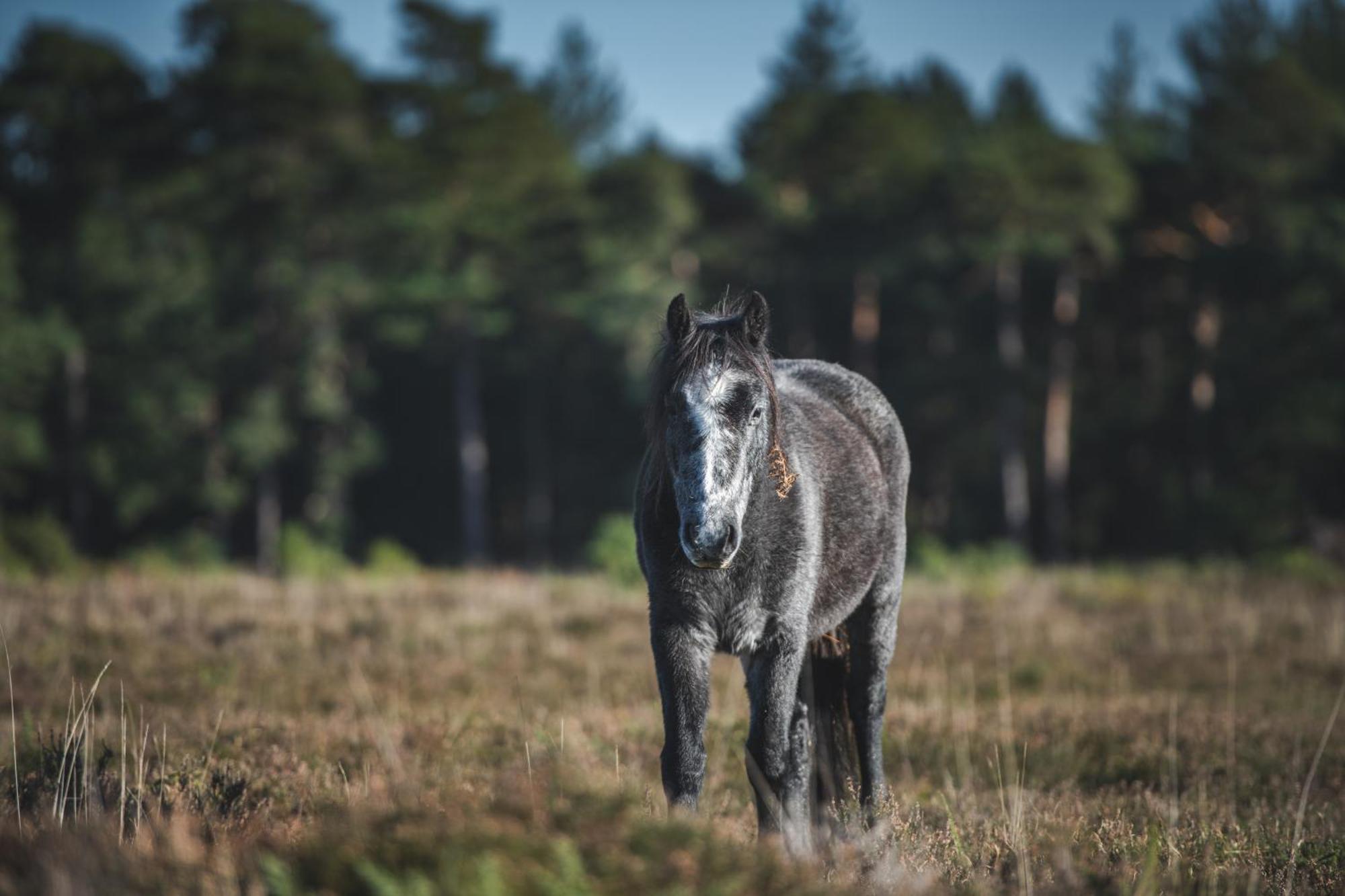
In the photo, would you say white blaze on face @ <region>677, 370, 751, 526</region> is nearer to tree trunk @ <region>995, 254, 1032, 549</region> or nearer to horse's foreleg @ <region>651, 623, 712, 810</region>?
horse's foreleg @ <region>651, 623, 712, 810</region>

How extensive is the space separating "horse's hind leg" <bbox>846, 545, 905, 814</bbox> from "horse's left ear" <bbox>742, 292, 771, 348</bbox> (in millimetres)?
1773

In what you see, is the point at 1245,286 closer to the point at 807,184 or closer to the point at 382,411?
the point at 807,184

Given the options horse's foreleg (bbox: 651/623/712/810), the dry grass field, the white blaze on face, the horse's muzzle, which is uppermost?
the white blaze on face

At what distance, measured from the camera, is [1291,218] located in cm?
2712

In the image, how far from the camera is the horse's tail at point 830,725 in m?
4.84

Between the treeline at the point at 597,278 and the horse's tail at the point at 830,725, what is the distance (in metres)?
21.6

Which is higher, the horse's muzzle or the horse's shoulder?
the horse's shoulder

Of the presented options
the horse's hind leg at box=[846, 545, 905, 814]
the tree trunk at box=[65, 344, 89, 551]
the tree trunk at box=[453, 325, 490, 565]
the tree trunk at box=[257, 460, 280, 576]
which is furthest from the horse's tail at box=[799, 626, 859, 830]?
the tree trunk at box=[65, 344, 89, 551]

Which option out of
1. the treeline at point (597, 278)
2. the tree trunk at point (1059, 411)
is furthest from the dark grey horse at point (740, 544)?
the tree trunk at point (1059, 411)

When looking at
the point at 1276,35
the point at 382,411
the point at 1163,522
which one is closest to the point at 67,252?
the point at 382,411

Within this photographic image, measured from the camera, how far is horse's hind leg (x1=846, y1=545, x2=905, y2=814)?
16.4ft

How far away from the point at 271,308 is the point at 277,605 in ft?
65.1

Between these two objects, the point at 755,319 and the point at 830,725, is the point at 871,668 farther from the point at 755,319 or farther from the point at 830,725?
the point at 755,319

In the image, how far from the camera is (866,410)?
543cm
